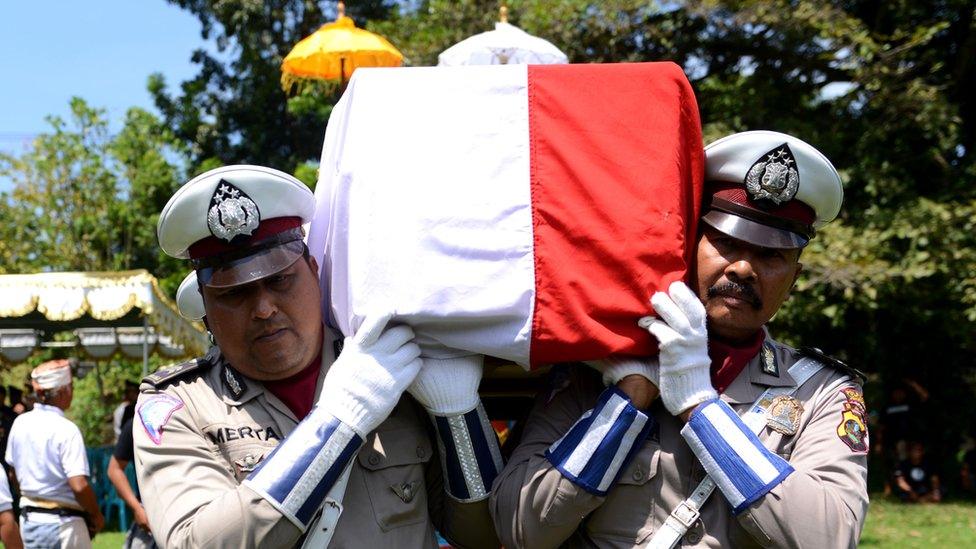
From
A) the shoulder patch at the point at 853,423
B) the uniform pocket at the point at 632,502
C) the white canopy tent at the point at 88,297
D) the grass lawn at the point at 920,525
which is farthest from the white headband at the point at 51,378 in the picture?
the grass lawn at the point at 920,525

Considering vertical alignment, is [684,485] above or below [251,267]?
below

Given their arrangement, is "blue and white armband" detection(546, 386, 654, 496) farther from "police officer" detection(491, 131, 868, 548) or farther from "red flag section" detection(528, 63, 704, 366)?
"red flag section" detection(528, 63, 704, 366)

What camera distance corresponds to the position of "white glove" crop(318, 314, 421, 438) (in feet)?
7.98

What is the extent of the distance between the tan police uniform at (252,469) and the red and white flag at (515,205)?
326 millimetres

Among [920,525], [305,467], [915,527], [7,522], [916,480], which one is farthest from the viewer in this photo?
[916,480]

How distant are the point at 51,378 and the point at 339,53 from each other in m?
2.97

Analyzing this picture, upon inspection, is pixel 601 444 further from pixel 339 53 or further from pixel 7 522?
pixel 339 53

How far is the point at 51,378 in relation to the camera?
22.1 ft

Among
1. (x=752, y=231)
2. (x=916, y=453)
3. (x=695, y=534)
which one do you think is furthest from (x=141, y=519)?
(x=916, y=453)

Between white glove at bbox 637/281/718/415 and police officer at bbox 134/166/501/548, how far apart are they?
447mm

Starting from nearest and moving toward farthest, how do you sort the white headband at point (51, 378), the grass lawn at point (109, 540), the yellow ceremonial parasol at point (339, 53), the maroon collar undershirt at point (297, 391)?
the maroon collar undershirt at point (297, 391), the white headband at point (51, 378), the yellow ceremonial parasol at point (339, 53), the grass lawn at point (109, 540)

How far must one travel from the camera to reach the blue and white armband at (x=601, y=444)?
8.11ft

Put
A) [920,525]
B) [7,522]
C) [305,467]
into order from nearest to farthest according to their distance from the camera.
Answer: [305,467] → [7,522] → [920,525]

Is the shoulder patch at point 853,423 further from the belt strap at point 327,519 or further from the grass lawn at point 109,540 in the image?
the grass lawn at point 109,540
